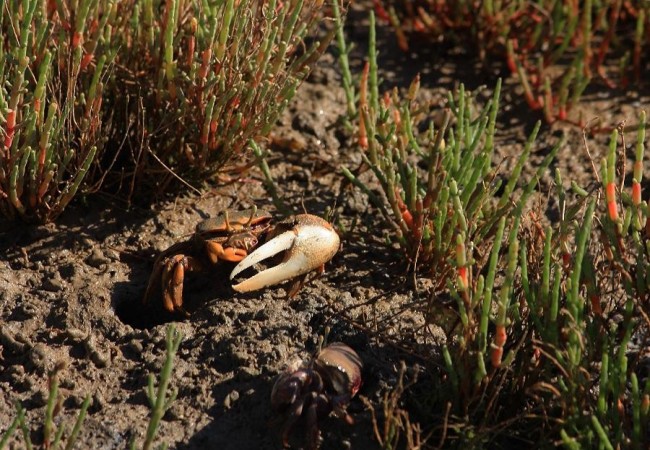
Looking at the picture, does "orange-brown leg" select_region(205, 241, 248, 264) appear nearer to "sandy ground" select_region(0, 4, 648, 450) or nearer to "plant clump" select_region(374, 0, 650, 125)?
"sandy ground" select_region(0, 4, 648, 450)

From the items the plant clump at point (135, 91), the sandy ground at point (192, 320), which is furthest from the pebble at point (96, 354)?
the plant clump at point (135, 91)

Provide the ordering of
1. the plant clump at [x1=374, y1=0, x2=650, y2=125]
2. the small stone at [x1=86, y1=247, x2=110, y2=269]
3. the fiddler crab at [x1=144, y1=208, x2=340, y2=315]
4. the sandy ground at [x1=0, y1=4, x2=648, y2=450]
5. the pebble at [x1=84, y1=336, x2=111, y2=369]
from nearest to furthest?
the sandy ground at [x1=0, y1=4, x2=648, y2=450] < the pebble at [x1=84, y1=336, x2=111, y2=369] < the fiddler crab at [x1=144, y1=208, x2=340, y2=315] < the small stone at [x1=86, y1=247, x2=110, y2=269] < the plant clump at [x1=374, y1=0, x2=650, y2=125]

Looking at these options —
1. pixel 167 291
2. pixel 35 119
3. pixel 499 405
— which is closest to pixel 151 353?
pixel 167 291

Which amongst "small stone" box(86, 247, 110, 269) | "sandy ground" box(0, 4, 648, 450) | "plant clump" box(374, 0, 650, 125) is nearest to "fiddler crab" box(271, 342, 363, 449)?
"sandy ground" box(0, 4, 648, 450)

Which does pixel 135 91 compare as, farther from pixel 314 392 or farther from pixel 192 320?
pixel 314 392

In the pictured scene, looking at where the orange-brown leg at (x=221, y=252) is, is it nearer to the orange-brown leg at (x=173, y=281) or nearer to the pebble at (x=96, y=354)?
the orange-brown leg at (x=173, y=281)

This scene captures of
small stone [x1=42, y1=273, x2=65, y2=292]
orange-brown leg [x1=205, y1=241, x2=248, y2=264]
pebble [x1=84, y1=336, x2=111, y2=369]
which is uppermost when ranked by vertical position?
orange-brown leg [x1=205, y1=241, x2=248, y2=264]

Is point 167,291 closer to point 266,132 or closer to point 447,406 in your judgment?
point 266,132
